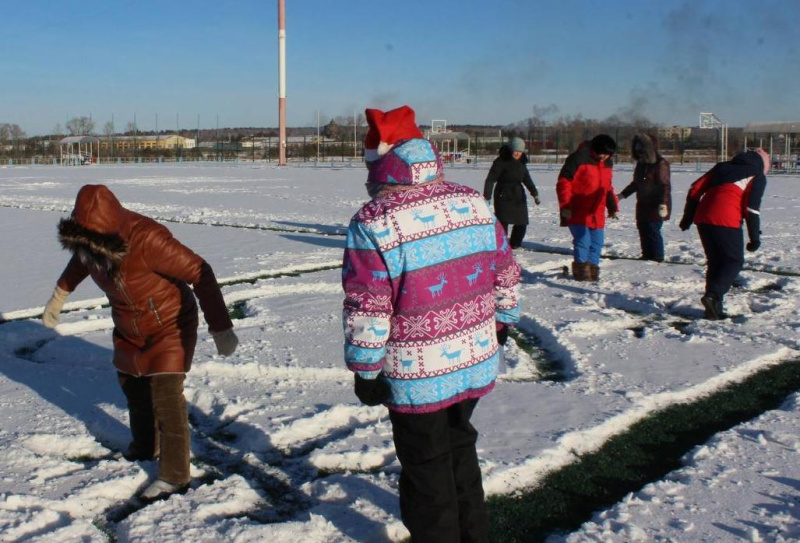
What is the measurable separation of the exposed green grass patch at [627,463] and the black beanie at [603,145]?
3.65m

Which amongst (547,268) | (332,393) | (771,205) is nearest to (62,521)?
(332,393)

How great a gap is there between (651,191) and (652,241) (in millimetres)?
619

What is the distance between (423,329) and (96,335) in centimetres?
438

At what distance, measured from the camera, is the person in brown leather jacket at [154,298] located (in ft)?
11.2

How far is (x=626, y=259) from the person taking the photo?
32.8ft

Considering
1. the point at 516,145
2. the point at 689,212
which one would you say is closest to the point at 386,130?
the point at 689,212

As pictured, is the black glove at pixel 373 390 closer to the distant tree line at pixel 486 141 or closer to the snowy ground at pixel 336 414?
the snowy ground at pixel 336 414

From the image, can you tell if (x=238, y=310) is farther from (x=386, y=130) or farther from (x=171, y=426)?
(x=386, y=130)

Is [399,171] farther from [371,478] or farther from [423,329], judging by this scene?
[371,478]

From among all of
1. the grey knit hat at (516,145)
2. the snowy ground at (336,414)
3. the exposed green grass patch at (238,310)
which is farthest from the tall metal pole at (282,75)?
the exposed green grass patch at (238,310)

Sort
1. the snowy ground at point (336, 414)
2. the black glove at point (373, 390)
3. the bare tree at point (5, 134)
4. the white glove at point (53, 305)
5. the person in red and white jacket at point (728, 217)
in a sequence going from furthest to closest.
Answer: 1. the bare tree at point (5, 134)
2. the person in red and white jacket at point (728, 217)
3. the white glove at point (53, 305)
4. the snowy ground at point (336, 414)
5. the black glove at point (373, 390)

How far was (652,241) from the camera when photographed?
9.82 meters

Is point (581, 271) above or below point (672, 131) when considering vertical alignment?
below

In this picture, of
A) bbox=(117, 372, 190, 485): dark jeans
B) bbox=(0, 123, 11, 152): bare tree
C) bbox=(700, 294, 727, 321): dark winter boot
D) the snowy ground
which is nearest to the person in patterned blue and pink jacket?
the snowy ground
